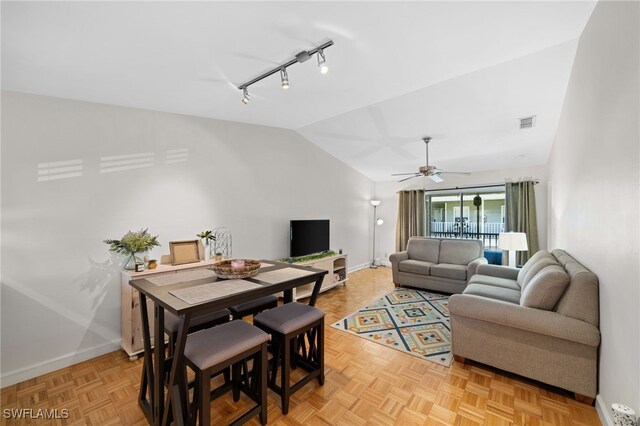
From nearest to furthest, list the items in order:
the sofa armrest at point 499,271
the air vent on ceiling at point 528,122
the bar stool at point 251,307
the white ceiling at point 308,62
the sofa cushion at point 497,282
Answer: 1. the white ceiling at point 308,62
2. the bar stool at point 251,307
3. the sofa cushion at point 497,282
4. the air vent on ceiling at point 528,122
5. the sofa armrest at point 499,271

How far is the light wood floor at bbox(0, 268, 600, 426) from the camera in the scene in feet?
5.83

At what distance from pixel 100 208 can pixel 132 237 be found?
1.37 feet

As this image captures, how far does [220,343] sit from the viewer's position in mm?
1567

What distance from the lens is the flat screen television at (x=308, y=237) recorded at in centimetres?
429

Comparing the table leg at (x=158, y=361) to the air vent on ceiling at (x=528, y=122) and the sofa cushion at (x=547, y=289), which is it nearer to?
the sofa cushion at (x=547, y=289)

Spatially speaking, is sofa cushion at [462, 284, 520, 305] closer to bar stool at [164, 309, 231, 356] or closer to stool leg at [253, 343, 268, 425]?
stool leg at [253, 343, 268, 425]

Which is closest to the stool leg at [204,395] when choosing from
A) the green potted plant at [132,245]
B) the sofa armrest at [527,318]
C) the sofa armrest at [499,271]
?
the green potted plant at [132,245]

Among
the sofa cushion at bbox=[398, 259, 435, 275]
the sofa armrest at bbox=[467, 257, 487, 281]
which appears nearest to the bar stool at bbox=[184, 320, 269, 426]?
the sofa cushion at bbox=[398, 259, 435, 275]

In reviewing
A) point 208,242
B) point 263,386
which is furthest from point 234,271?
point 208,242

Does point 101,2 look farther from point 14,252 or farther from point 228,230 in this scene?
point 228,230

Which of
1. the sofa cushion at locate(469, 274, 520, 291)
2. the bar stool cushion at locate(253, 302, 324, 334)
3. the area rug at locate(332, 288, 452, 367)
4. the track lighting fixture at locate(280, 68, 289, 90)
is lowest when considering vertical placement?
the area rug at locate(332, 288, 452, 367)

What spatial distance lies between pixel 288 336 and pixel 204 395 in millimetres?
588

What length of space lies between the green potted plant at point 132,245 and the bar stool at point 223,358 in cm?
140

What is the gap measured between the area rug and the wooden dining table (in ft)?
4.77
